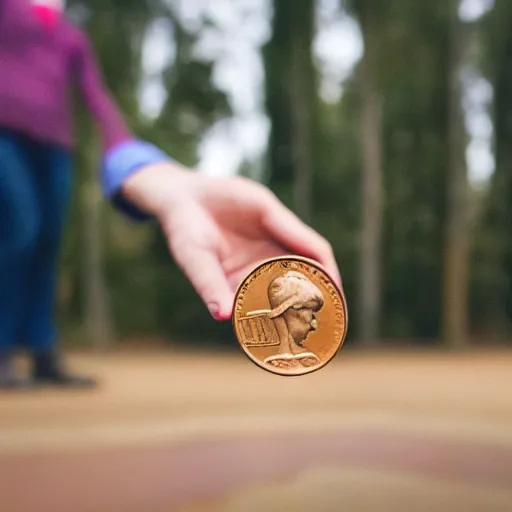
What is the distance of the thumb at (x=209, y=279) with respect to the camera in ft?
3.57

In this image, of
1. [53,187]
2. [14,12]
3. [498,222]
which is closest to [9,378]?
[53,187]

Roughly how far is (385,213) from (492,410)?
10.1 ft

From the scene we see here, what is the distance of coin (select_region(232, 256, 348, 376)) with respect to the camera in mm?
1055

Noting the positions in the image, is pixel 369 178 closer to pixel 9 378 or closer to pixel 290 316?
pixel 9 378

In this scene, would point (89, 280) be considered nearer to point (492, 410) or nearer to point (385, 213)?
point (385, 213)

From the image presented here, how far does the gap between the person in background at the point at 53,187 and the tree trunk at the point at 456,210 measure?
2757mm

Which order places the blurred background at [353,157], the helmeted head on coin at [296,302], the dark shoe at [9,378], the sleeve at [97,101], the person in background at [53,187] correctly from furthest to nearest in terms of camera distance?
1. the blurred background at [353,157]
2. the dark shoe at [9,378]
3. the sleeve at [97,101]
4. the person in background at [53,187]
5. the helmeted head on coin at [296,302]

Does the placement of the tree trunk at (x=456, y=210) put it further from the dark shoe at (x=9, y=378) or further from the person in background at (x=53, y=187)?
the dark shoe at (x=9, y=378)

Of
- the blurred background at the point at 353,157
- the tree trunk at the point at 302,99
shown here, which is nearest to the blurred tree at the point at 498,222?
the blurred background at the point at 353,157

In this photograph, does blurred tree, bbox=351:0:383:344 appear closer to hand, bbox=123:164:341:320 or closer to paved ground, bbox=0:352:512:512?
paved ground, bbox=0:352:512:512

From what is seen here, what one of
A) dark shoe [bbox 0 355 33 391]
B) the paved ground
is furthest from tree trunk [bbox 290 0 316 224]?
dark shoe [bbox 0 355 33 391]

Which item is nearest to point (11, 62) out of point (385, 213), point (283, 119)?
point (283, 119)

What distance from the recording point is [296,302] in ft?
3.46

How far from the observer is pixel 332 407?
6.84 ft
